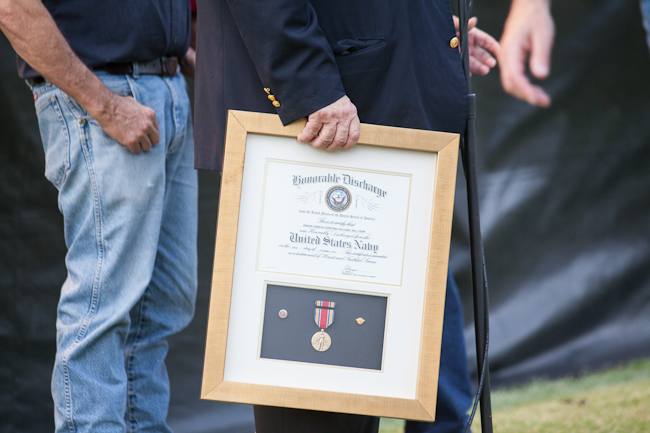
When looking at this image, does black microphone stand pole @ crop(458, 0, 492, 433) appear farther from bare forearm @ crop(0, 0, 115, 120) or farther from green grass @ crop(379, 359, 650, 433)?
green grass @ crop(379, 359, 650, 433)

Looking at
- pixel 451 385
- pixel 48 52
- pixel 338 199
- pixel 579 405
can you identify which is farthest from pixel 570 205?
pixel 48 52

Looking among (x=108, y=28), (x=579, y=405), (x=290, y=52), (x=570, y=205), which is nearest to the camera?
(x=290, y=52)

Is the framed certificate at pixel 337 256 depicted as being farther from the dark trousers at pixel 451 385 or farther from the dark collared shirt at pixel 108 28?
the dark collared shirt at pixel 108 28

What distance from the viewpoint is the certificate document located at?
999 mm

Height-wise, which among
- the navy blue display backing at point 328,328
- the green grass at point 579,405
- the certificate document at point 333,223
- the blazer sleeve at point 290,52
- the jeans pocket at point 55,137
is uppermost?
the blazer sleeve at point 290,52

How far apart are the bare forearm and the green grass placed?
1.51m

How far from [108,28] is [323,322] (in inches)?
32.7

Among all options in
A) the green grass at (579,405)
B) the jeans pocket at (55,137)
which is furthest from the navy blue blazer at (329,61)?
the green grass at (579,405)

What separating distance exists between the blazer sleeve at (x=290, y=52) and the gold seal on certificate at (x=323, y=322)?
0.32 m

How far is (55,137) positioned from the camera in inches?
51.5

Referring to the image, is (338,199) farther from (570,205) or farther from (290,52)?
(570,205)

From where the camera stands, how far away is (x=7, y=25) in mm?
1185

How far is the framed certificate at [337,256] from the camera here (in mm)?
986

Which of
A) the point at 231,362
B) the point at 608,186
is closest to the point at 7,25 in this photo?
the point at 231,362
